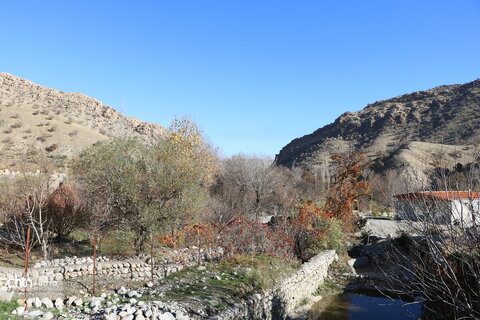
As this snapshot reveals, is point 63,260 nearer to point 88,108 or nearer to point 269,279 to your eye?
point 269,279

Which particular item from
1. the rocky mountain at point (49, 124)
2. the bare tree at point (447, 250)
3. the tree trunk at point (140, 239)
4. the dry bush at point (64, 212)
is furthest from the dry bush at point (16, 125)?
the bare tree at point (447, 250)

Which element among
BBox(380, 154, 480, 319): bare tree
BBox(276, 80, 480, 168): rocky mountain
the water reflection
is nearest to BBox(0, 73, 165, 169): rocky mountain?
the water reflection

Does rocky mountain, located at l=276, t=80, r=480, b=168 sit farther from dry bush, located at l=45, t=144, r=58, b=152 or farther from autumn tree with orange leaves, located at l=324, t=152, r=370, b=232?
dry bush, located at l=45, t=144, r=58, b=152

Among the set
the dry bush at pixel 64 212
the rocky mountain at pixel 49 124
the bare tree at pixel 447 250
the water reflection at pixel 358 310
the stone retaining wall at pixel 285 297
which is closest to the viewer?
the bare tree at pixel 447 250

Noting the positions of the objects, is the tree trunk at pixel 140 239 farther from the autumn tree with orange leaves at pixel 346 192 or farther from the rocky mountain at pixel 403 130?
the rocky mountain at pixel 403 130

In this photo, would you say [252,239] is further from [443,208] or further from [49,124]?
[49,124]

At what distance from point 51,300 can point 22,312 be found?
1.05 metres

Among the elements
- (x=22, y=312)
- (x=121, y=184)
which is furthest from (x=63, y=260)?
(x=22, y=312)

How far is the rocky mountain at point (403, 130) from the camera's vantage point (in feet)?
208

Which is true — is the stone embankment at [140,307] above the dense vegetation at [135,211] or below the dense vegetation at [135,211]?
Result: below

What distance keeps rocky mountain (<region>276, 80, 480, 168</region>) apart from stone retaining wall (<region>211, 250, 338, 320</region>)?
4573 cm

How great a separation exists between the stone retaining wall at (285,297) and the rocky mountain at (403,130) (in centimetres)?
4573

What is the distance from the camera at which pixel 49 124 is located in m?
50.7

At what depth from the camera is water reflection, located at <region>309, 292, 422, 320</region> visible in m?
14.6
